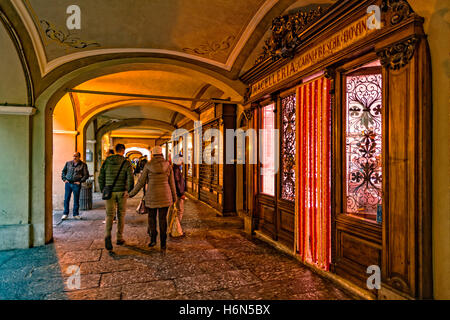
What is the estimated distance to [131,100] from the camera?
10461mm

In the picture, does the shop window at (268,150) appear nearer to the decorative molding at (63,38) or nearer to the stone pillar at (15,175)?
the decorative molding at (63,38)

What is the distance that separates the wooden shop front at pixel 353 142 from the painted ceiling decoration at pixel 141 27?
2.29 feet

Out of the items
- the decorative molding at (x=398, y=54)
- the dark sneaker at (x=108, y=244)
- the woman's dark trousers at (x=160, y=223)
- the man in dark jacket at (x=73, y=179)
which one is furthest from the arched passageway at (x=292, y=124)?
the man in dark jacket at (x=73, y=179)

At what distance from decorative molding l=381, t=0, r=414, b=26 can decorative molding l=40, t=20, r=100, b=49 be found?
474 cm

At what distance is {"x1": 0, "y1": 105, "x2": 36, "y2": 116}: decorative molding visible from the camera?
491 centimetres

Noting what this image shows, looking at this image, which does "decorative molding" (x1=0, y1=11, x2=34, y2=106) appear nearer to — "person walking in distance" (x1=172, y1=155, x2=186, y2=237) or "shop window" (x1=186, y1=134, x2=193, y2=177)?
"person walking in distance" (x1=172, y1=155, x2=186, y2=237)

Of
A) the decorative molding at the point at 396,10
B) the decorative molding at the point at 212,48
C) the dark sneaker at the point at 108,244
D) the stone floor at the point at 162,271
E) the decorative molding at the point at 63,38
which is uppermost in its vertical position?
the decorative molding at the point at 212,48

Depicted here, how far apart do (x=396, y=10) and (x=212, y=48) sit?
12.2ft

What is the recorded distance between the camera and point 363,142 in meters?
3.37

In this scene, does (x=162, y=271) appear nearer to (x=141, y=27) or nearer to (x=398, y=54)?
(x=398, y=54)

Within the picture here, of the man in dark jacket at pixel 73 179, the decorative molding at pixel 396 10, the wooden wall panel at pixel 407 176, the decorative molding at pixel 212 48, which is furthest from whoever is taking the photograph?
the man in dark jacket at pixel 73 179

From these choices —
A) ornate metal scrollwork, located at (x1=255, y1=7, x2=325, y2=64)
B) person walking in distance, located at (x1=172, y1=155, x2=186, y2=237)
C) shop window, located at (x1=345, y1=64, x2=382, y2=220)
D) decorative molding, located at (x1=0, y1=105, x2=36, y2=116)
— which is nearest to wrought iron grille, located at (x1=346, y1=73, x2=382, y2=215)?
shop window, located at (x1=345, y1=64, x2=382, y2=220)

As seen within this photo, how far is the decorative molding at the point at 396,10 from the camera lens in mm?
2582
